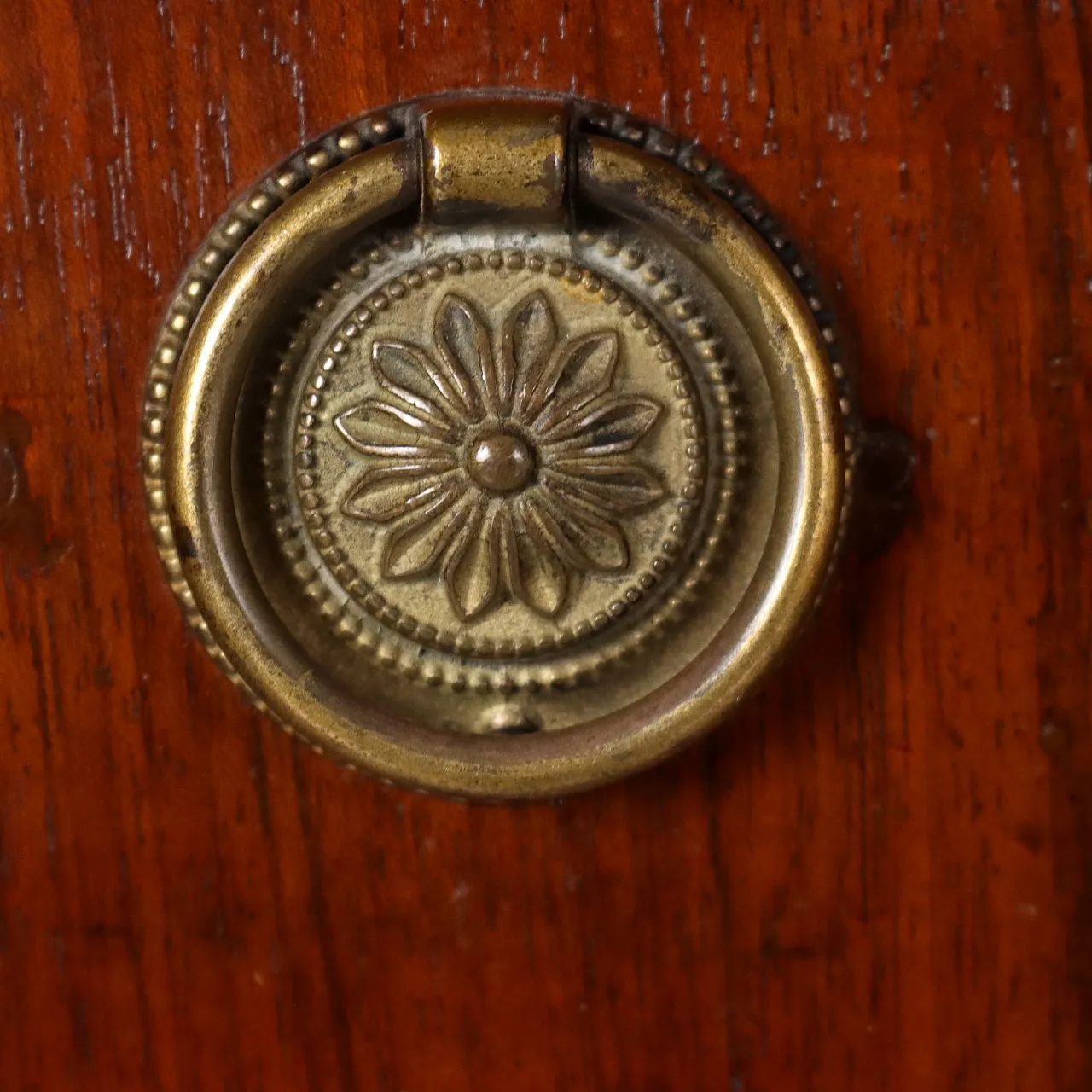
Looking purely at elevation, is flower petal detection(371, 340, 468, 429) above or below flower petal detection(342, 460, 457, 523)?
above

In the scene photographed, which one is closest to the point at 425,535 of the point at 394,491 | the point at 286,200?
the point at 394,491

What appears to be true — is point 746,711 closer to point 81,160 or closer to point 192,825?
point 192,825

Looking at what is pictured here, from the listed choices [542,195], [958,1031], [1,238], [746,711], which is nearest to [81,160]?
[1,238]

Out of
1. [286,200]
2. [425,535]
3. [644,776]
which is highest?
[286,200]

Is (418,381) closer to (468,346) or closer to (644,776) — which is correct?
(468,346)
